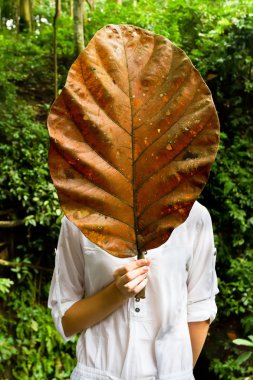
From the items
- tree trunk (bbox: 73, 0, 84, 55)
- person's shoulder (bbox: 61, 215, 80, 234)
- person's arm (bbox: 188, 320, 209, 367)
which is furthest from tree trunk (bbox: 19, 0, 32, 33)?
person's arm (bbox: 188, 320, 209, 367)

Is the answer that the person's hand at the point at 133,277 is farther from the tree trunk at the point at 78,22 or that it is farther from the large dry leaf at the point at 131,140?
the tree trunk at the point at 78,22

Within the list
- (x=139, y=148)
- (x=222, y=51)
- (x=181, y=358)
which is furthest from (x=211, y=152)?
(x=222, y=51)

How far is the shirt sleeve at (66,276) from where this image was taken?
86cm

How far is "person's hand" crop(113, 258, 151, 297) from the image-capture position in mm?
678

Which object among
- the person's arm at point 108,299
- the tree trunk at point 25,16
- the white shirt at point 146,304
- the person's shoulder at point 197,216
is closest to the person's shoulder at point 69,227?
the white shirt at point 146,304

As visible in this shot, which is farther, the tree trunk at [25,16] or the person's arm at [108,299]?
the tree trunk at [25,16]

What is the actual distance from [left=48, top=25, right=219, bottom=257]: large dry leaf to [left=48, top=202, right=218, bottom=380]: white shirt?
179mm

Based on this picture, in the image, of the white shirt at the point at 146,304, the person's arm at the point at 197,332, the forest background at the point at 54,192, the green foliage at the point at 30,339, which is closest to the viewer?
the white shirt at the point at 146,304

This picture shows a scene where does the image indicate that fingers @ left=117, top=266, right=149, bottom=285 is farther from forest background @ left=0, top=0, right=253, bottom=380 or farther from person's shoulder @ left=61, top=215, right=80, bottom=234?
forest background @ left=0, top=0, right=253, bottom=380

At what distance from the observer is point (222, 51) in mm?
3395

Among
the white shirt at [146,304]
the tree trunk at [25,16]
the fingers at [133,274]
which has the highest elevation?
the tree trunk at [25,16]

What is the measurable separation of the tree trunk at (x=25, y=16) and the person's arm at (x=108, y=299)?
5.40 metres

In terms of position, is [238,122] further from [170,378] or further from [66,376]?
[170,378]

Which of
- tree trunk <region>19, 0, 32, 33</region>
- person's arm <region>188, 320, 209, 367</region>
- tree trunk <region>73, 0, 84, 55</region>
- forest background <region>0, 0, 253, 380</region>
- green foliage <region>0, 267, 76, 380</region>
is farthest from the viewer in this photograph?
tree trunk <region>19, 0, 32, 33</region>
